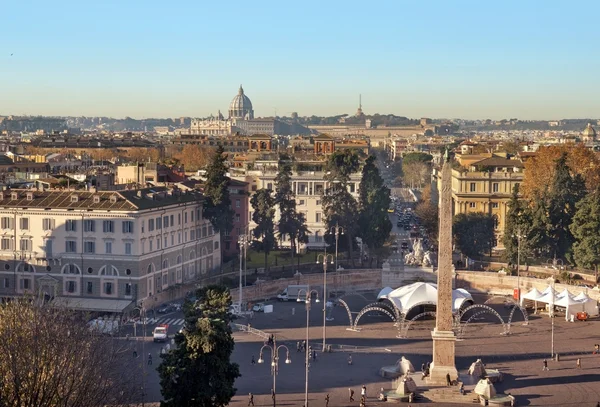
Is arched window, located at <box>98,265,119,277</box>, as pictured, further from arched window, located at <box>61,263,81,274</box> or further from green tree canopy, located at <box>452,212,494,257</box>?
green tree canopy, located at <box>452,212,494,257</box>

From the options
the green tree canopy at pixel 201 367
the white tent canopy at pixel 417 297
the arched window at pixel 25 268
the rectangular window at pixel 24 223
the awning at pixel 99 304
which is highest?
the rectangular window at pixel 24 223

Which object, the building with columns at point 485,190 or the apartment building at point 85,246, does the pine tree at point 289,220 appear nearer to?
the apartment building at point 85,246

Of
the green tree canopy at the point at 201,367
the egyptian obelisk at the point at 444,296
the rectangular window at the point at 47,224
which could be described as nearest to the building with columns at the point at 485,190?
the rectangular window at the point at 47,224

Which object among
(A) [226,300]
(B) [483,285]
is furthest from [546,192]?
(A) [226,300]

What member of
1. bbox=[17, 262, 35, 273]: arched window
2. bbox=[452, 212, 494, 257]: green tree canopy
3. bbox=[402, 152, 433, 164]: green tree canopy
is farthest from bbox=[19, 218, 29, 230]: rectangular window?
bbox=[402, 152, 433, 164]: green tree canopy

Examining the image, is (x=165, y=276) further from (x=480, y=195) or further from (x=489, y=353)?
(x=480, y=195)

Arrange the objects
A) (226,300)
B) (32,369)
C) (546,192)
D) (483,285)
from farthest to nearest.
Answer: (546,192)
(483,285)
(226,300)
(32,369)
